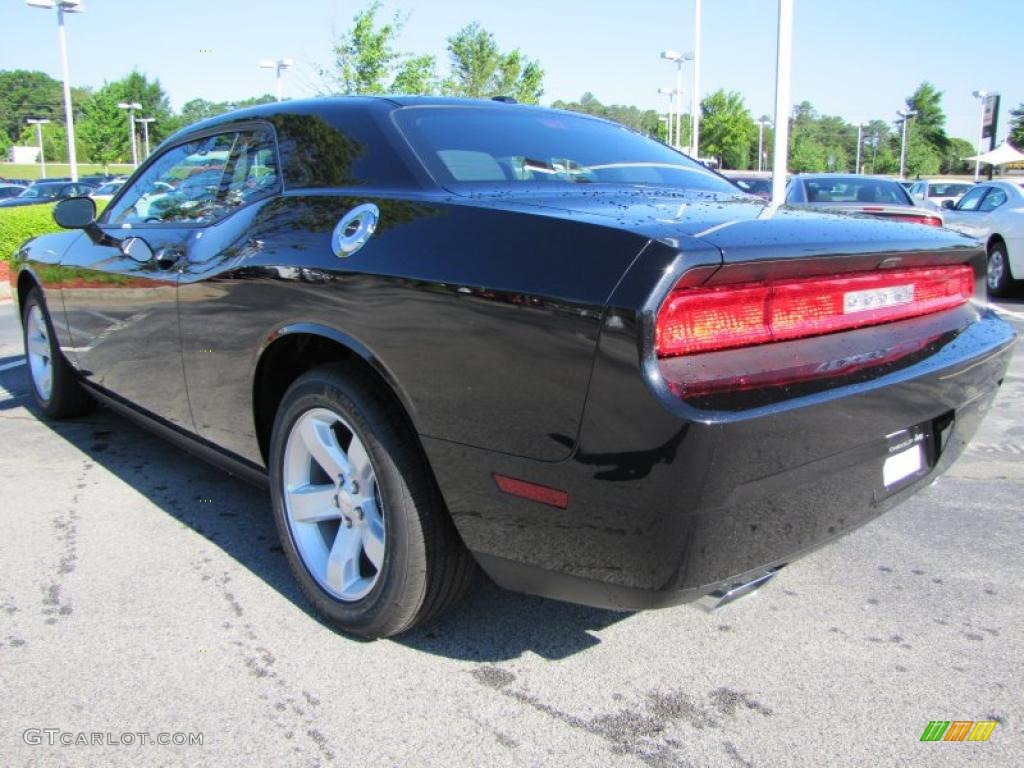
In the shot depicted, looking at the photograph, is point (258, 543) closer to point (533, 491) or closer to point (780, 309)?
point (533, 491)

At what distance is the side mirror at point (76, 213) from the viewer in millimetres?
3879

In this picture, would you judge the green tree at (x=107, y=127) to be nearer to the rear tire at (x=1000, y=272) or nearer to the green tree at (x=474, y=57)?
the green tree at (x=474, y=57)

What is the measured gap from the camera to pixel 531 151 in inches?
114

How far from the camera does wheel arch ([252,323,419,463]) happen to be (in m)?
2.28

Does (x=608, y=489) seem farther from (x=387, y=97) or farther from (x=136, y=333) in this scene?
(x=136, y=333)

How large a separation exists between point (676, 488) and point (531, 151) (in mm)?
1528

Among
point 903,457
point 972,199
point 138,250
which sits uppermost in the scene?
point 972,199

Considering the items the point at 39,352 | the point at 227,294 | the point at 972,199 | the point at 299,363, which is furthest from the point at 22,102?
the point at 299,363

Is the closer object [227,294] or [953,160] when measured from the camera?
[227,294]

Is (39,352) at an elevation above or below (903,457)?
below

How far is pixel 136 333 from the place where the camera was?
134 inches

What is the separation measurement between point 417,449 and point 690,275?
0.88 metres

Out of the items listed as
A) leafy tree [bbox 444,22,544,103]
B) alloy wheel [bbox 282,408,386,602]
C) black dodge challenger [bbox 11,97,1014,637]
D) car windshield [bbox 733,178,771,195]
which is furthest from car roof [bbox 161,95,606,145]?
leafy tree [bbox 444,22,544,103]

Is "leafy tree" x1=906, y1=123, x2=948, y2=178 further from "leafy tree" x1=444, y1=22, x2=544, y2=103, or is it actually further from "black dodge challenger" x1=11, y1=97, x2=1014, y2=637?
"black dodge challenger" x1=11, y1=97, x2=1014, y2=637
